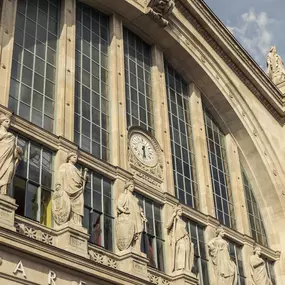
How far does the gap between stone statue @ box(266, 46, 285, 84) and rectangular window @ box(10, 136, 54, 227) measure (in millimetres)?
19647

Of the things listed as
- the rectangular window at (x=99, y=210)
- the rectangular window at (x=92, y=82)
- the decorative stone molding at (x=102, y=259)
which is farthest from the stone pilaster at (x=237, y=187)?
the decorative stone molding at (x=102, y=259)

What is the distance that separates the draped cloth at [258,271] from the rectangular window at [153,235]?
19.1 ft

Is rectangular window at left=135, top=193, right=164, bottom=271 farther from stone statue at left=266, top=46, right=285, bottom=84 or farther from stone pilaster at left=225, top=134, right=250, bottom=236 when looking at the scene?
stone statue at left=266, top=46, right=285, bottom=84

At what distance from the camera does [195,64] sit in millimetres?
29719

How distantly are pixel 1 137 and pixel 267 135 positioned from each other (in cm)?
1785

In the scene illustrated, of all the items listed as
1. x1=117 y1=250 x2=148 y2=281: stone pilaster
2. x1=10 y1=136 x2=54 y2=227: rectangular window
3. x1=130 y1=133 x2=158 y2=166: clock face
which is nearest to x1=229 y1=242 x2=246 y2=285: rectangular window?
x1=130 y1=133 x2=158 y2=166: clock face

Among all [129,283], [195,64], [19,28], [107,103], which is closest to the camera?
[129,283]

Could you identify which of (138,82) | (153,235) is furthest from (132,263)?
(138,82)

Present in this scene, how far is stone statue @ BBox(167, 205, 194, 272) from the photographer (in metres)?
22.0

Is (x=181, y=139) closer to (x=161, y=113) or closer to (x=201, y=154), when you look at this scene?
(x=201, y=154)

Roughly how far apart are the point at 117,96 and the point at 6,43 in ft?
17.5

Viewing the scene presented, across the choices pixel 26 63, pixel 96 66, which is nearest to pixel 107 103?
pixel 96 66

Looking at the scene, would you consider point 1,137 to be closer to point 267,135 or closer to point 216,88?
point 216,88

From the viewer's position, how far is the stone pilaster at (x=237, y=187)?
2812cm
